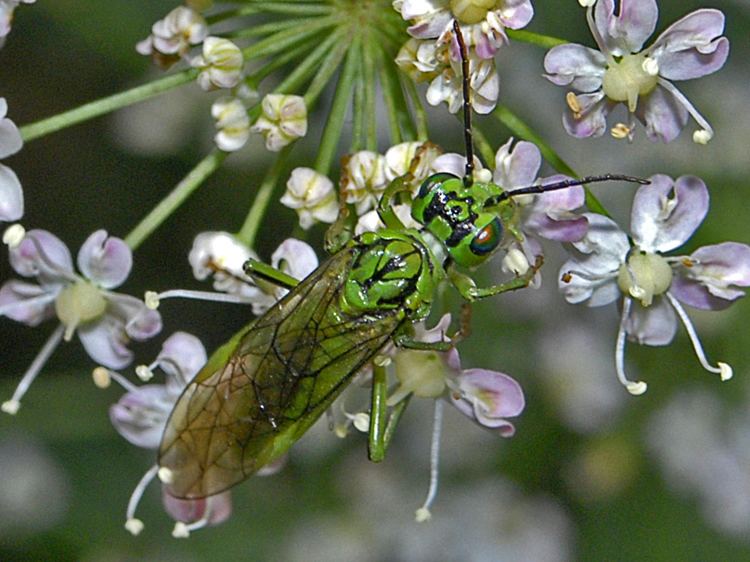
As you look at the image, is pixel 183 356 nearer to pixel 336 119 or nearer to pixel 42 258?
pixel 42 258

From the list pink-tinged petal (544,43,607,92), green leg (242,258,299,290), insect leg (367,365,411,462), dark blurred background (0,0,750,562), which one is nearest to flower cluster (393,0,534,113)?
pink-tinged petal (544,43,607,92)

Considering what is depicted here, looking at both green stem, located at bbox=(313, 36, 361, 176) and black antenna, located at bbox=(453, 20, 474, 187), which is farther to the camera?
green stem, located at bbox=(313, 36, 361, 176)

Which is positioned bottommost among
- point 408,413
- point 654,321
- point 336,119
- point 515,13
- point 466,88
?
point 408,413

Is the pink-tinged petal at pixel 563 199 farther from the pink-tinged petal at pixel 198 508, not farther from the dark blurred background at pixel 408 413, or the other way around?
the dark blurred background at pixel 408 413

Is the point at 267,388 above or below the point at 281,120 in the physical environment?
below

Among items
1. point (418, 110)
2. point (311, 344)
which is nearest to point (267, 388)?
point (311, 344)

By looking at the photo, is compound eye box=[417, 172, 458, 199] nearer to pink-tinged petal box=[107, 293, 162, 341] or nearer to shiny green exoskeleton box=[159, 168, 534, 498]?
shiny green exoskeleton box=[159, 168, 534, 498]
